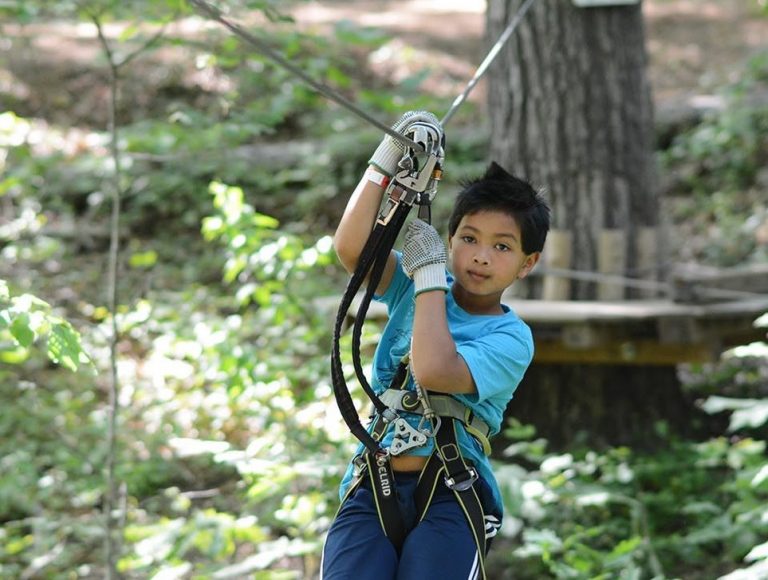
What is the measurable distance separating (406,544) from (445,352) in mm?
436

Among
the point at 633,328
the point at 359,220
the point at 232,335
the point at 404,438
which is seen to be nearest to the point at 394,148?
the point at 359,220

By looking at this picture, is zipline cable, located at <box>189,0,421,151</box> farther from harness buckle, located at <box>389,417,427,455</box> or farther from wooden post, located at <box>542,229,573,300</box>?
wooden post, located at <box>542,229,573,300</box>

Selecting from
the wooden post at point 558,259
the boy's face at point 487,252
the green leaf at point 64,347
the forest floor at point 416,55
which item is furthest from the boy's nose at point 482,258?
the forest floor at point 416,55

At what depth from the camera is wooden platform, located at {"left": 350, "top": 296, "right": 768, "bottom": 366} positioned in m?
4.85

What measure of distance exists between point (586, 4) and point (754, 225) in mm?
3374

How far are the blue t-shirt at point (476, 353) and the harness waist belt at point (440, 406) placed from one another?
0.02m

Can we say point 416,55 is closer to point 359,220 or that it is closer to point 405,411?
point 359,220

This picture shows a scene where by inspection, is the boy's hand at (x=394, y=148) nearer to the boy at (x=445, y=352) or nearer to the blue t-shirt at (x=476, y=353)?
the boy at (x=445, y=352)

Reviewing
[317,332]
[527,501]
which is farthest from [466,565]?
[317,332]

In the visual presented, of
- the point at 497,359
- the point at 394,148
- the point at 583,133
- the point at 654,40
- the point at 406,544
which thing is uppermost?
the point at 654,40

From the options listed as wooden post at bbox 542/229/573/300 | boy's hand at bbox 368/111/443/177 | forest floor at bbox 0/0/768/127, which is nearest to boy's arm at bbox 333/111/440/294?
boy's hand at bbox 368/111/443/177

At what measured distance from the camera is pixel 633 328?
5.09 metres

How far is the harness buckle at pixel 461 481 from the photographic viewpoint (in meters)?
2.34

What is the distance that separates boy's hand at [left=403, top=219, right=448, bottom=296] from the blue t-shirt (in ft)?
0.51
